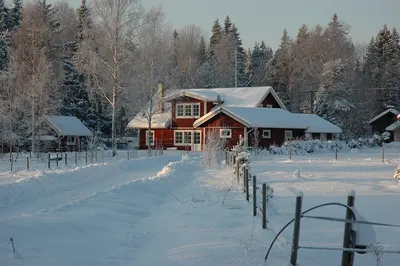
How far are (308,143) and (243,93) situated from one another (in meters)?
11.9

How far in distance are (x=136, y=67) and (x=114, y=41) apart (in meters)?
3.06

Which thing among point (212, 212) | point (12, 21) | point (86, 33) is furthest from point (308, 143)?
point (12, 21)

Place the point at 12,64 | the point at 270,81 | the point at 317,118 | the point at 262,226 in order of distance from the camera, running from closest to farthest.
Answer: the point at 262,226, the point at 12,64, the point at 317,118, the point at 270,81

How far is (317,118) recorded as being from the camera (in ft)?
166

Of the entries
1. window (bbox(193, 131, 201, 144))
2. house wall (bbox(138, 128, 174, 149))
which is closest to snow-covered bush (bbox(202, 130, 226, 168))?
window (bbox(193, 131, 201, 144))

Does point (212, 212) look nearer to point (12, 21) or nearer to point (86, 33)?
point (86, 33)

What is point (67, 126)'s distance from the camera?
155 feet

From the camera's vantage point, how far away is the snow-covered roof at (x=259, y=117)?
39.8 meters

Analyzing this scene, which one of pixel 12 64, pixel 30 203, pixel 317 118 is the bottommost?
pixel 30 203

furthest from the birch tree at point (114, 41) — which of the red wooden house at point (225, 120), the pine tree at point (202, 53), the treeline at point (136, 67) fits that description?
the pine tree at point (202, 53)

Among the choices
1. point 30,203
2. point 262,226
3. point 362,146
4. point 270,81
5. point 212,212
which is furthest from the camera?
point 270,81

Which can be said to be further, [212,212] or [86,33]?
[86,33]

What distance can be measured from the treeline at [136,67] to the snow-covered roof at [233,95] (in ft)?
7.12

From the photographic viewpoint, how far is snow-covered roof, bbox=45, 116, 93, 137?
45562 millimetres
